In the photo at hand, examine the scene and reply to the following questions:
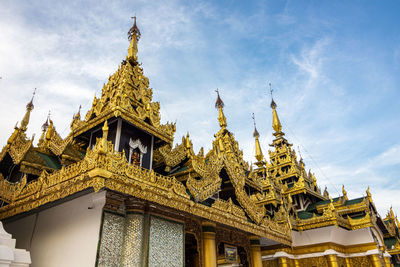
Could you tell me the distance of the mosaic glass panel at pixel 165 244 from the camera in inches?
320

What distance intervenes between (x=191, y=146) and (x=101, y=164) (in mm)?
6003

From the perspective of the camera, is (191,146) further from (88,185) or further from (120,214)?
(88,185)

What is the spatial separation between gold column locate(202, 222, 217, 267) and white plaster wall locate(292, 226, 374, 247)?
29.3 feet

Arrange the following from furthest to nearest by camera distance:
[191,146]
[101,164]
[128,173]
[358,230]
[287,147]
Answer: [287,147]
[358,230]
[191,146]
[128,173]
[101,164]

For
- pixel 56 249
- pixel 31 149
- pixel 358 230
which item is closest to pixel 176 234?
pixel 56 249

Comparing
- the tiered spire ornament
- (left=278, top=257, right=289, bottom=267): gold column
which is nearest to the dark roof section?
(left=278, top=257, right=289, bottom=267): gold column

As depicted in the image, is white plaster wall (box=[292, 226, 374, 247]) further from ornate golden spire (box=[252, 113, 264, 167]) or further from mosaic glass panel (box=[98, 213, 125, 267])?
mosaic glass panel (box=[98, 213, 125, 267])

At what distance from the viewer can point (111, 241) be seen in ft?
24.3

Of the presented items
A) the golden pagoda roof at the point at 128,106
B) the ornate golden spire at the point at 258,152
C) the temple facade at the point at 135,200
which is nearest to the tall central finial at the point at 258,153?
the ornate golden spire at the point at 258,152

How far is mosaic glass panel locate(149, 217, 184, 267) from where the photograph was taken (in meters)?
8.12

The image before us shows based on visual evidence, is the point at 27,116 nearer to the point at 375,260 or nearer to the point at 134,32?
the point at 134,32

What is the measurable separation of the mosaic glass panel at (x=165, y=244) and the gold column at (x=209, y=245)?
1552mm

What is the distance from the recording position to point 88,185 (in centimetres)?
681

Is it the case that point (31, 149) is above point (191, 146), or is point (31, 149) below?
below
